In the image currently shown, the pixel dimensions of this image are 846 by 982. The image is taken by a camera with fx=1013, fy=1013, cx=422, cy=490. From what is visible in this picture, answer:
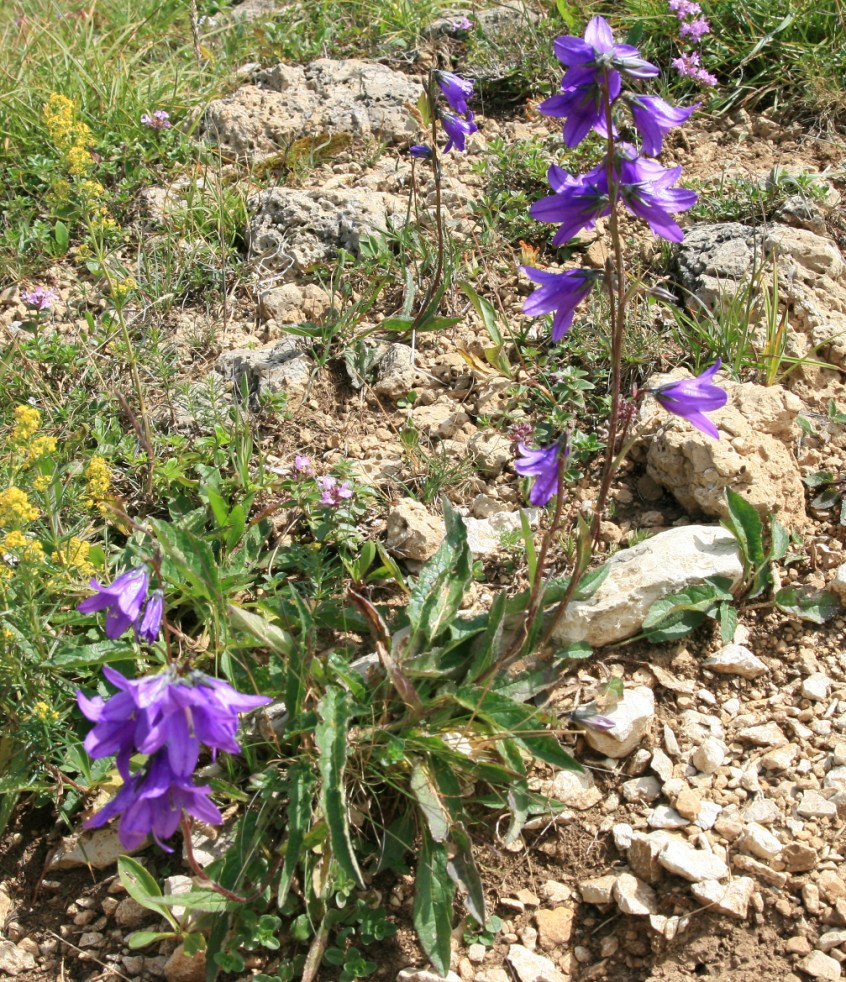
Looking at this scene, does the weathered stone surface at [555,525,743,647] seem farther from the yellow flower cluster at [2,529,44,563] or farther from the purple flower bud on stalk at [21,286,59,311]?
the purple flower bud on stalk at [21,286,59,311]

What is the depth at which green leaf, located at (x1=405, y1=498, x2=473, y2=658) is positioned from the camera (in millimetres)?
2771

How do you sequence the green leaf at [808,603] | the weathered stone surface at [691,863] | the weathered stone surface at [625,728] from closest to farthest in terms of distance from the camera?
the weathered stone surface at [691,863] → the weathered stone surface at [625,728] → the green leaf at [808,603]

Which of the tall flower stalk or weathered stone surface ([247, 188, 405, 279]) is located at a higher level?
the tall flower stalk

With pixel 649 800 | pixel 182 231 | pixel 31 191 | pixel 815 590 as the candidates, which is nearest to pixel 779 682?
pixel 815 590

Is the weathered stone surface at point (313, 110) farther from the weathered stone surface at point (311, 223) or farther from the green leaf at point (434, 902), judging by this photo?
the green leaf at point (434, 902)

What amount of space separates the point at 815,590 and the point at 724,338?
3.32 ft

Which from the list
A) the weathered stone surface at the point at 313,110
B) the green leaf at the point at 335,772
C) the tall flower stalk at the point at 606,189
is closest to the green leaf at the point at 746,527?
the tall flower stalk at the point at 606,189

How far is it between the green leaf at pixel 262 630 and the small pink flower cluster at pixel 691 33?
338cm

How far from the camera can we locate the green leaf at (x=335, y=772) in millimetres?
2318

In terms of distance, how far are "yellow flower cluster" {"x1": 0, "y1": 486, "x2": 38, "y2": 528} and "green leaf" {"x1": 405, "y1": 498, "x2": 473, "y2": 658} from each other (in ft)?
3.41

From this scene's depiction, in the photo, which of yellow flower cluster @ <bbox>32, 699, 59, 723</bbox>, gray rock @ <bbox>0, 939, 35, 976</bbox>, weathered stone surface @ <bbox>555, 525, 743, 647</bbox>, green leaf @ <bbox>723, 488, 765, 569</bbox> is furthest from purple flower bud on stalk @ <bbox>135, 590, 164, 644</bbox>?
green leaf @ <bbox>723, 488, 765, 569</bbox>

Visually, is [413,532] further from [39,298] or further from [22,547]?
[39,298]

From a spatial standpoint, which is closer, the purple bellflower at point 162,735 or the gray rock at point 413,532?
the purple bellflower at point 162,735

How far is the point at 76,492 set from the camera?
3281 millimetres
